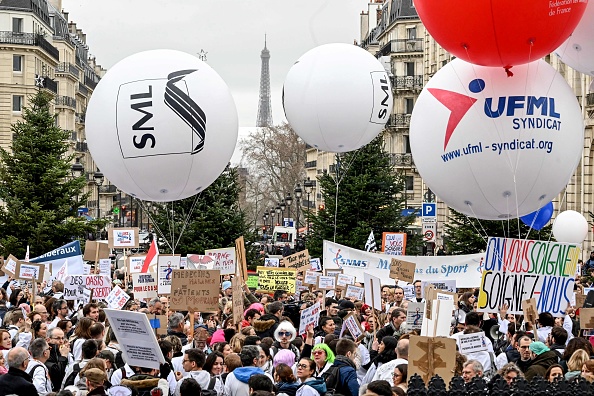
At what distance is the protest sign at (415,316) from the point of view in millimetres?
14156

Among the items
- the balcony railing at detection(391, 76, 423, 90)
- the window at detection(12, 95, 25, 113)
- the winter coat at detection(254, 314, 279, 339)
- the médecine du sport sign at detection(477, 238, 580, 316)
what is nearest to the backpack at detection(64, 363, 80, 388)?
the winter coat at detection(254, 314, 279, 339)

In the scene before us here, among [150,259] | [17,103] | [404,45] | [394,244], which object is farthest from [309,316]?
[404,45]

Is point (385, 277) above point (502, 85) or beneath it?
beneath

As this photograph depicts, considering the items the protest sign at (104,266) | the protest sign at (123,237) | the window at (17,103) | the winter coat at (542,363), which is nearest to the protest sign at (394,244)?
the protest sign at (123,237)

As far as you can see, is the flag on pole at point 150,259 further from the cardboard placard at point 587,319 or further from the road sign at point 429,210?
the road sign at point 429,210

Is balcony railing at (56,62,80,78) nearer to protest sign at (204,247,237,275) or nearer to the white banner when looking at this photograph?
the white banner

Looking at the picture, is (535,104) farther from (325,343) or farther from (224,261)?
(224,261)

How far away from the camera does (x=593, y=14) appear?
11664 mm

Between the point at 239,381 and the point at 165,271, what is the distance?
10166mm

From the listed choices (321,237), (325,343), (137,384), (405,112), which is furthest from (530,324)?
(405,112)

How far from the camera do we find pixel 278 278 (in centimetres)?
2292

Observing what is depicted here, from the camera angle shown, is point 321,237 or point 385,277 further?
point 321,237

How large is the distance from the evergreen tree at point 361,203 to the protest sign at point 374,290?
27.2m

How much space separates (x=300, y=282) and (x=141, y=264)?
3.28 meters
